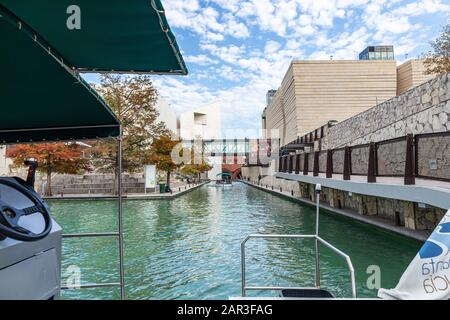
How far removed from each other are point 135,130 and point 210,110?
197 feet

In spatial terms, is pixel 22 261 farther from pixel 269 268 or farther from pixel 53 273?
pixel 269 268

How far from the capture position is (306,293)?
9.91 ft

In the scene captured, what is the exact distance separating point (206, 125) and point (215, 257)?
78.7 m

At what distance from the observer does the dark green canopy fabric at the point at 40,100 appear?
7.79 ft

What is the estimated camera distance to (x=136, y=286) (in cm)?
621

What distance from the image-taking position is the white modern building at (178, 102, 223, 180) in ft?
253

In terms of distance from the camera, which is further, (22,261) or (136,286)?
(136,286)

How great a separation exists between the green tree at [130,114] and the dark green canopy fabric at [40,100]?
2407cm

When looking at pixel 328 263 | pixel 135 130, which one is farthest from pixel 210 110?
pixel 328 263

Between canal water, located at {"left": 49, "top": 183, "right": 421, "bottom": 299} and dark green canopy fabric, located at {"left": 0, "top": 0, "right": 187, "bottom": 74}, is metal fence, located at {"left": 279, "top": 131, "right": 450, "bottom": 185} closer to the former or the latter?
canal water, located at {"left": 49, "top": 183, "right": 421, "bottom": 299}

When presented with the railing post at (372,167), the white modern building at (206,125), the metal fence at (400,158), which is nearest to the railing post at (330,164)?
the metal fence at (400,158)

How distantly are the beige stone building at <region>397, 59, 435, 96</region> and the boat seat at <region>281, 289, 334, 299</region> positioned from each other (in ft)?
140

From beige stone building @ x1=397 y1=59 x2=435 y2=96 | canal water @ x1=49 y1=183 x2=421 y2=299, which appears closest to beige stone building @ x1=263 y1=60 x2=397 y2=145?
beige stone building @ x1=397 y1=59 x2=435 y2=96

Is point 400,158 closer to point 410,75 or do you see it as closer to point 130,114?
point 130,114
